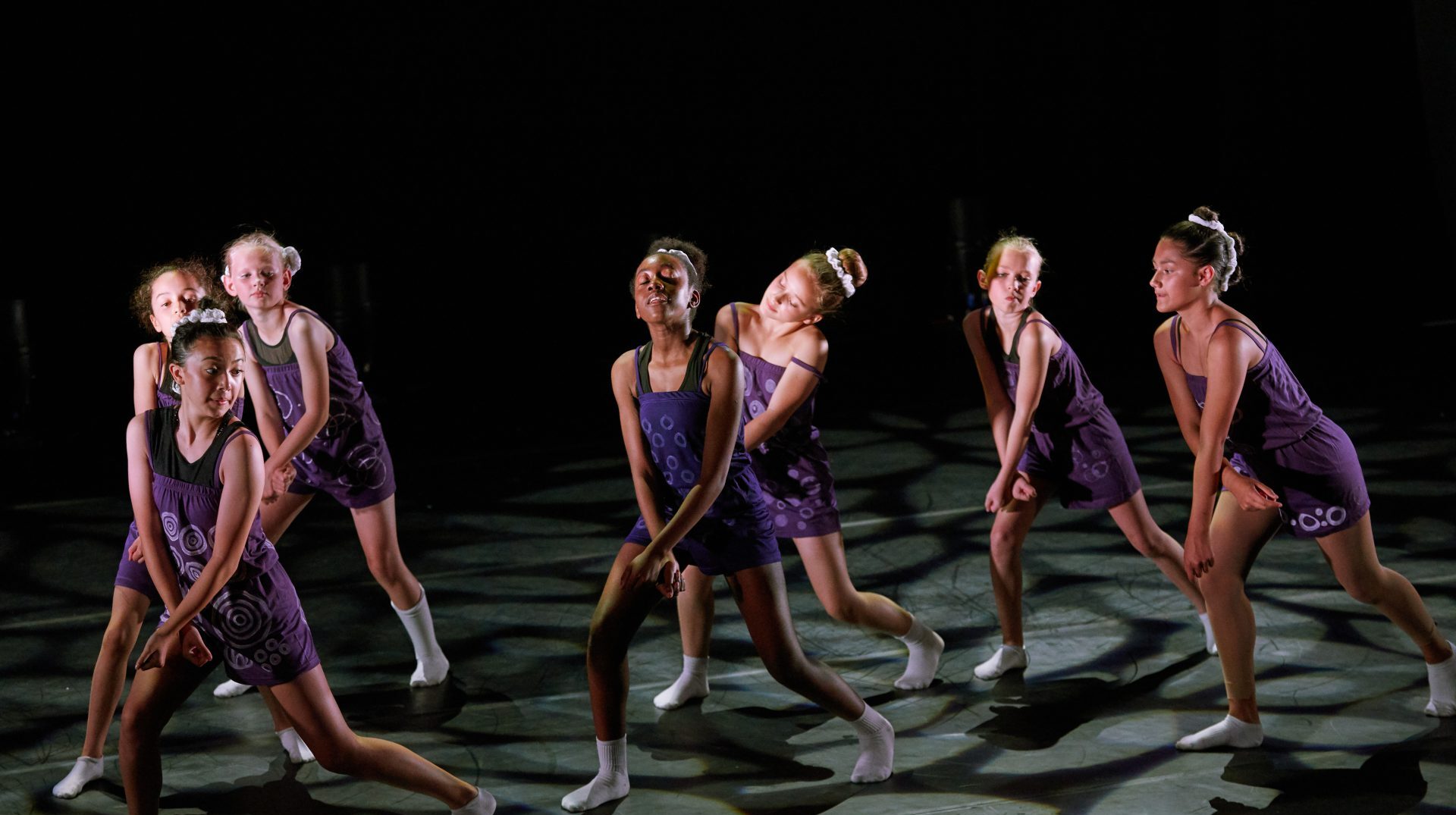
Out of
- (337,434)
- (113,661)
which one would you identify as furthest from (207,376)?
(337,434)

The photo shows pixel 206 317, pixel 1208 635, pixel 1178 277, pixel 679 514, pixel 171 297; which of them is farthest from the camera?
pixel 1208 635

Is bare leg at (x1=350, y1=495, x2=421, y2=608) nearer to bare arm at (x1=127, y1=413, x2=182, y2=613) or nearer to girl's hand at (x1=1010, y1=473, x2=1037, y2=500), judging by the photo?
bare arm at (x1=127, y1=413, x2=182, y2=613)

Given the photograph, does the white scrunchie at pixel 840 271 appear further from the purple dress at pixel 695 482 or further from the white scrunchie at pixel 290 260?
the white scrunchie at pixel 290 260

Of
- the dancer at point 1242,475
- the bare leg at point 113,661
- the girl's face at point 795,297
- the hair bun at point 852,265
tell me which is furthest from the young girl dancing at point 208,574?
the dancer at point 1242,475

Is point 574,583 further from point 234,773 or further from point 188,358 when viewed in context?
point 188,358

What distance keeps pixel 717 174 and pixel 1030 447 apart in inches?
206

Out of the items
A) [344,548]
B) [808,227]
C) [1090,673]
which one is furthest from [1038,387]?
[808,227]

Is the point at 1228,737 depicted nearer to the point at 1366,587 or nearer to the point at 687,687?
the point at 1366,587

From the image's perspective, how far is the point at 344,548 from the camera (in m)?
5.36

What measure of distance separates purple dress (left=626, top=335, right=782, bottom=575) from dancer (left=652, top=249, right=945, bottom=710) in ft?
1.60

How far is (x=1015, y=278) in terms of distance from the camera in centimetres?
363

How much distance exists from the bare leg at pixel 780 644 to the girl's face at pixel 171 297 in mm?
1463

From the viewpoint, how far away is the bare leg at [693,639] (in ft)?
12.1

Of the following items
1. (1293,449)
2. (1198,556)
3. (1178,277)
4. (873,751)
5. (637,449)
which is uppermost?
(1178,277)
